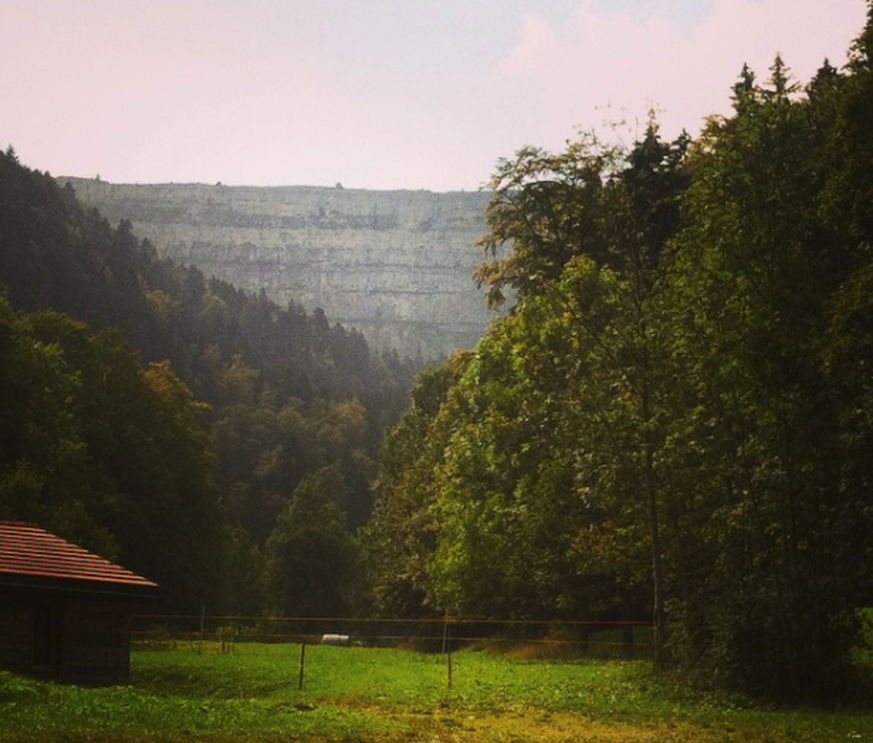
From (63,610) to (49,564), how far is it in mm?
1190

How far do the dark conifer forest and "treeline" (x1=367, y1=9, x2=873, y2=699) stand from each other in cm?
9

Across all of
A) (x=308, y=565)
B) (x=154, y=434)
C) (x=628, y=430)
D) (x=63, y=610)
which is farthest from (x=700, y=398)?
A: (x=308, y=565)

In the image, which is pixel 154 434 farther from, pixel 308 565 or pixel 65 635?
pixel 65 635

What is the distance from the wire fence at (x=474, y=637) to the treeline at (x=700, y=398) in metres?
1.35

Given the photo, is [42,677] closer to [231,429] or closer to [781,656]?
[781,656]

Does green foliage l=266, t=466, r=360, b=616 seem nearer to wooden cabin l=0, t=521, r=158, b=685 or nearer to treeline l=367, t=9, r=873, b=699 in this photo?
treeline l=367, t=9, r=873, b=699

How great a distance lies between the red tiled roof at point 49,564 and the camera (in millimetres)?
29469

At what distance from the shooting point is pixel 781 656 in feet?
96.6

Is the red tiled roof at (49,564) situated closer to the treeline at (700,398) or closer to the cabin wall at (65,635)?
the cabin wall at (65,635)

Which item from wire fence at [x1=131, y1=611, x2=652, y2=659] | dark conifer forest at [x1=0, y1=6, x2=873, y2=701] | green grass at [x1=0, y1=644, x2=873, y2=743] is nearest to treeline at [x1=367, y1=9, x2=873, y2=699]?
dark conifer forest at [x1=0, y1=6, x2=873, y2=701]

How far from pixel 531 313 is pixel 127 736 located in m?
31.1

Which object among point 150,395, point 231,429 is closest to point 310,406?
point 231,429

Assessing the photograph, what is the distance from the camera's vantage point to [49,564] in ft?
100

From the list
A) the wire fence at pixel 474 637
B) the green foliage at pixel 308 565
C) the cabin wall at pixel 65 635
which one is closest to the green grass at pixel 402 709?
the cabin wall at pixel 65 635
